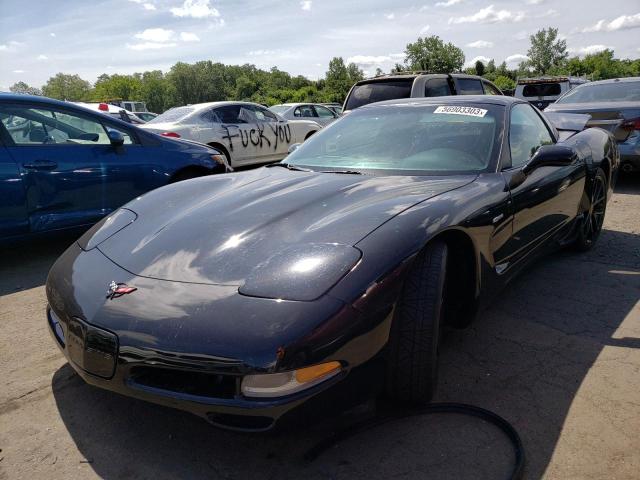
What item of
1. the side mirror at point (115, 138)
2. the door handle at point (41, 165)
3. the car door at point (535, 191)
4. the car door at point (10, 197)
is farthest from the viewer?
the side mirror at point (115, 138)

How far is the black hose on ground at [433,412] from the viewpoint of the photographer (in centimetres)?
191

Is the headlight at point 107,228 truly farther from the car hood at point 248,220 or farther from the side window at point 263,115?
A: the side window at point 263,115

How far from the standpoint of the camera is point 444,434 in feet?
6.81

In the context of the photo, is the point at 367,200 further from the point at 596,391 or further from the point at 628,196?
the point at 628,196

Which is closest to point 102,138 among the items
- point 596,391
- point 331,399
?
point 331,399

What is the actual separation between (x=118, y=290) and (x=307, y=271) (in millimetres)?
729

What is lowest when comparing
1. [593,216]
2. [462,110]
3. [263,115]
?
[593,216]

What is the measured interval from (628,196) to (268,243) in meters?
5.99

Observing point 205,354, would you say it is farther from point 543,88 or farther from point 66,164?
point 543,88

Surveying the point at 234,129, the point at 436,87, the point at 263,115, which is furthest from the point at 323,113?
the point at 436,87

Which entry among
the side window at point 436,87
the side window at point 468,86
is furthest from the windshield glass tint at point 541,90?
the side window at point 436,87

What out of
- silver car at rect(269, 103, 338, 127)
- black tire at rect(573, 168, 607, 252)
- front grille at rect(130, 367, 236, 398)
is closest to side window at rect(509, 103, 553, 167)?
black tire at rect(573, 168, 607, 252)

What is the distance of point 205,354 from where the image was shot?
1695mm

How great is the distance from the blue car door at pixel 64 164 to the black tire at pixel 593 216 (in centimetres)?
384
